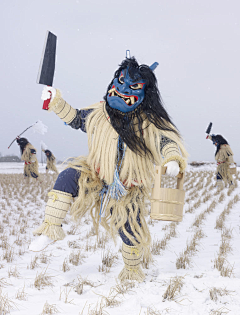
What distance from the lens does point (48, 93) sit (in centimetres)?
210

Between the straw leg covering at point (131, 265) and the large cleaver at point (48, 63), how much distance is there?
1.38 m

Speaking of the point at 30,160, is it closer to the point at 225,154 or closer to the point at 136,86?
the point at 225,154

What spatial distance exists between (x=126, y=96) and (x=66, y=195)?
0.88 metres

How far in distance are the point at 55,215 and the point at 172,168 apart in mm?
911

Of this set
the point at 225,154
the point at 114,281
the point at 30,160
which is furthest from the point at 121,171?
the point at 225,154

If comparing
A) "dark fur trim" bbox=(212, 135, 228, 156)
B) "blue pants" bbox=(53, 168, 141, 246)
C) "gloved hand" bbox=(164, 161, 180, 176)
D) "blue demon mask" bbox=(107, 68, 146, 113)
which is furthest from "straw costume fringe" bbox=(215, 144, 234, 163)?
"blue pants" bbox=(53, 168, 141, 246)

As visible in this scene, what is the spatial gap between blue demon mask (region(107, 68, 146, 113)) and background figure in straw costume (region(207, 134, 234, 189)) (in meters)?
7.56

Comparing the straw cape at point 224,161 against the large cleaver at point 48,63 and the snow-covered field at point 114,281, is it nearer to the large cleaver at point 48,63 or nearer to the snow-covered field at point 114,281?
the snow-covered field at point 114,281

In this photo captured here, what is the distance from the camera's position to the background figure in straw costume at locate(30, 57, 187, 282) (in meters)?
1.96

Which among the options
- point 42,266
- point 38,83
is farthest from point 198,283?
point 38,83

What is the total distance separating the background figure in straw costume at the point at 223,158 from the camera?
8758 mm

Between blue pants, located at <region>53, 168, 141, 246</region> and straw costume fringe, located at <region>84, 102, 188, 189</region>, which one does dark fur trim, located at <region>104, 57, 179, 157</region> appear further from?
blue pants, located at <region>53, 168, 141, 246</region>

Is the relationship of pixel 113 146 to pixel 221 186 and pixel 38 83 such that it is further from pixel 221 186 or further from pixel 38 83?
pixel 221 186

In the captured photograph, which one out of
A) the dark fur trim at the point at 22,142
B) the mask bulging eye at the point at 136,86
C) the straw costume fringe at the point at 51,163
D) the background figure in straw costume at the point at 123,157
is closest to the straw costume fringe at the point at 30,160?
the dark fur trim at the point at 22,142
